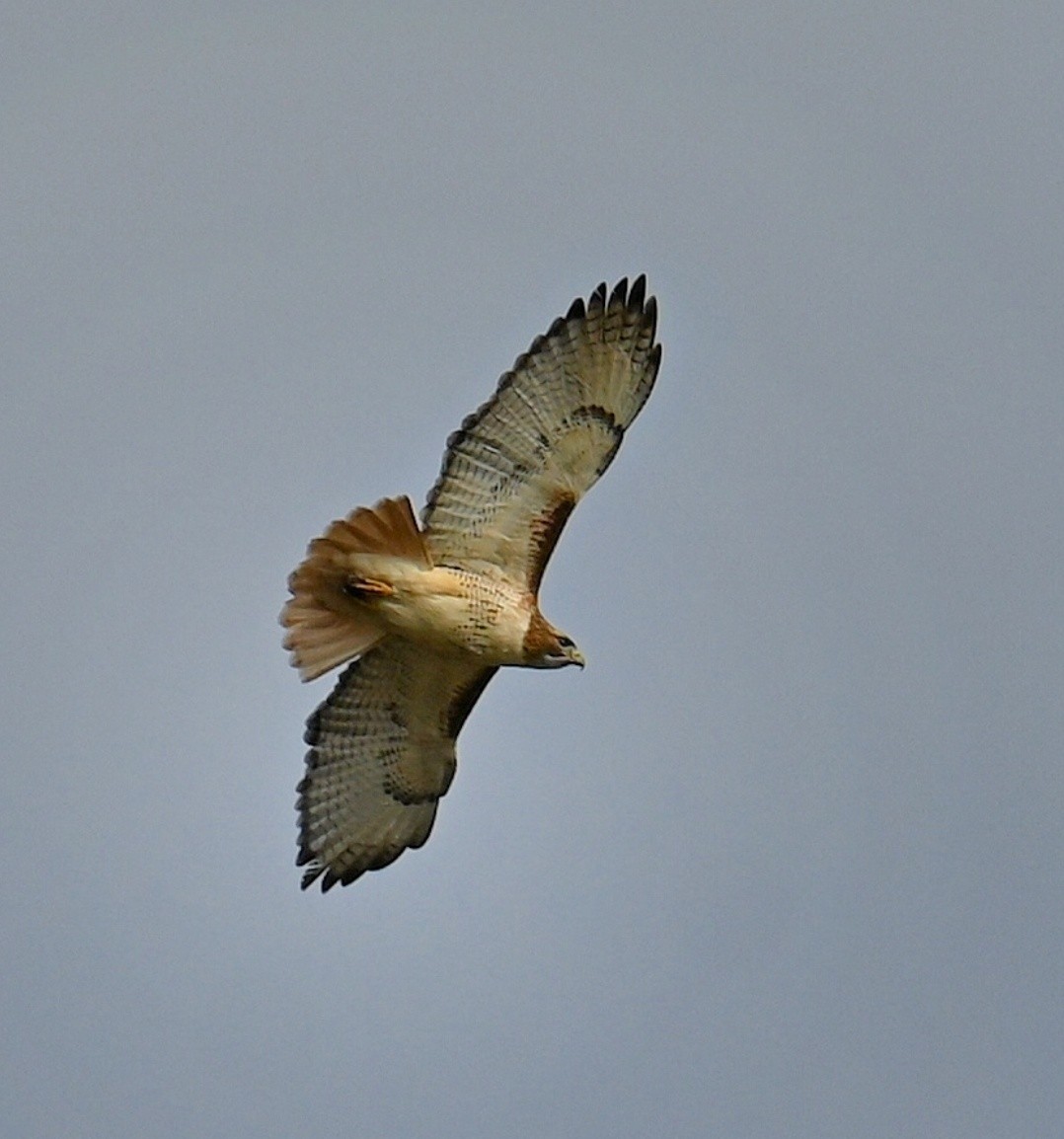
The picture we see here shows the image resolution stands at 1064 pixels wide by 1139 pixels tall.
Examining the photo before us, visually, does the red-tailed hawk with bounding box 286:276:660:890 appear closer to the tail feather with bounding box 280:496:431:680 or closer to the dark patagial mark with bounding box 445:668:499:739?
the tail feather with bounding box 280:496:431:680

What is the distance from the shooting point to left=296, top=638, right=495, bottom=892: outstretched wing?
55.6ft

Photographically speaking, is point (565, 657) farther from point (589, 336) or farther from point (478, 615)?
point (589, 336)

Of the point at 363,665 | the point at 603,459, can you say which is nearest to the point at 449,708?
the point at 363,665

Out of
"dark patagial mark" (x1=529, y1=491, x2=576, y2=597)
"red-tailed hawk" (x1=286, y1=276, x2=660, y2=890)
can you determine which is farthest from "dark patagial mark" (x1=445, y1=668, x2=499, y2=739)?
"dark patagial mark" (x1=529, y1=491, x2=576, y2=597)

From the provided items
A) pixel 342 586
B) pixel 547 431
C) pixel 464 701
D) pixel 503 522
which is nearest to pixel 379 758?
pixel 464 701

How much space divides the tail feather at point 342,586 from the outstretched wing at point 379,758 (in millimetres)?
480

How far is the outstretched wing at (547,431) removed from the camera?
16.2 m

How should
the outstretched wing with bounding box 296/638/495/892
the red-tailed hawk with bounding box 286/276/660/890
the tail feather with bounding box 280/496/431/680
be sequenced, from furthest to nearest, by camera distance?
the outstretched wing with bounding box 296/638/495/892 < the red-tailed hawk with bounding box 286/276/660/890 < the tail feather with bounding box 280/496/431/680

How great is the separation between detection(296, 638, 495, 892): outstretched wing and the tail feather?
480mm

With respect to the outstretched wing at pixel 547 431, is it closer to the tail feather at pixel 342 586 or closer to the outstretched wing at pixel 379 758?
the tail feather at pixel 342 586

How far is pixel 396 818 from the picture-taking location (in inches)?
689

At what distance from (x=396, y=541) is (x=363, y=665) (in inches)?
46.0

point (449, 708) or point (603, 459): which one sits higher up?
point (603, 459)

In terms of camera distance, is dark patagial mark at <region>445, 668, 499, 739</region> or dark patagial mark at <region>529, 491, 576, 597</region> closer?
dark patagial mark at <region>529, 491, 576, 597</region>
